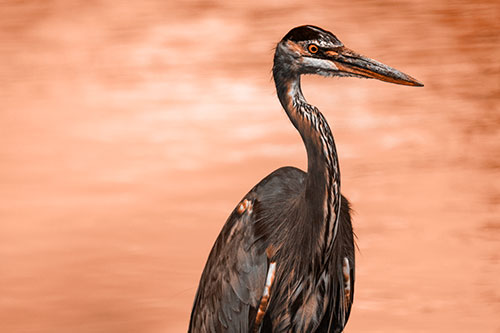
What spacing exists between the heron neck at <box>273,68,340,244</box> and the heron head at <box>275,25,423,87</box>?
0.02m

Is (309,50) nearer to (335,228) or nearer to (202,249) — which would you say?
(335,228)

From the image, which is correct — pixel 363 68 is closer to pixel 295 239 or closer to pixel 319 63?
pixel 319 63

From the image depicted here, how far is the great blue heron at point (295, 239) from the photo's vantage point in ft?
2.93

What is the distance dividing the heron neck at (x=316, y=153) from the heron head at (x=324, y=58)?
20mm

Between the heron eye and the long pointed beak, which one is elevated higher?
the heron eye

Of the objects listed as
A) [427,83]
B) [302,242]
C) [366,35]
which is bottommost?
[302,242]

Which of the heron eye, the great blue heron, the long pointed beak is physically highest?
the heron eye

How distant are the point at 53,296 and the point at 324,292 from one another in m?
0.65

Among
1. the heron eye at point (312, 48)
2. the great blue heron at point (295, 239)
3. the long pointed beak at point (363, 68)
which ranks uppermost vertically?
the heron eye at point (312, 48)

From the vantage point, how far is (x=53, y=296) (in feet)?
4.72

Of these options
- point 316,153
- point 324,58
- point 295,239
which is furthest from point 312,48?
point 295,239

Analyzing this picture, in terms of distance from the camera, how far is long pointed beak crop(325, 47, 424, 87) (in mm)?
882

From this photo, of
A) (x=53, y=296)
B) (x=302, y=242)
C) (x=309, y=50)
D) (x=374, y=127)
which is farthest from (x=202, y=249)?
(x=309, y=50)

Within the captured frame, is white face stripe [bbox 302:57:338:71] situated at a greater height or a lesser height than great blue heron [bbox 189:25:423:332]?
greater
